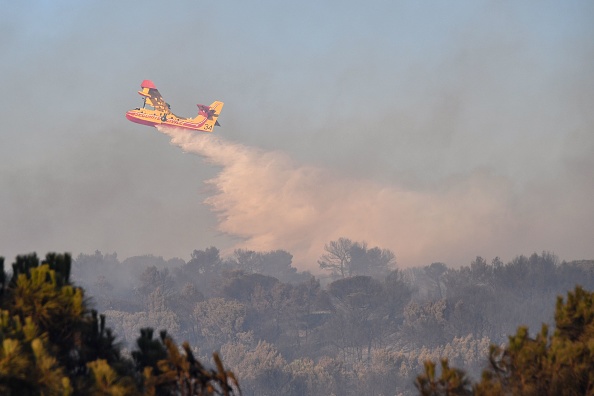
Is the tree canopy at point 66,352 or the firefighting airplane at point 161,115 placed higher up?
the firefighting airplane at point 161,115

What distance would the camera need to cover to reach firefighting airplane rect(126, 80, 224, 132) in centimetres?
13850

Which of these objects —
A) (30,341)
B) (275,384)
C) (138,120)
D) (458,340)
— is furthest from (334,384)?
(30,341)

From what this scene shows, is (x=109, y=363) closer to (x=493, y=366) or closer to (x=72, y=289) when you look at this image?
(x=72, y=289)

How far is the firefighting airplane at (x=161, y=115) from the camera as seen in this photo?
13850cm

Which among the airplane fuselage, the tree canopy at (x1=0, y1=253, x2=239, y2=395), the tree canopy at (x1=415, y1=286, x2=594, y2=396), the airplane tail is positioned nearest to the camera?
the tree canopy at (x1=0, y1=253, x2=239, y2=395)

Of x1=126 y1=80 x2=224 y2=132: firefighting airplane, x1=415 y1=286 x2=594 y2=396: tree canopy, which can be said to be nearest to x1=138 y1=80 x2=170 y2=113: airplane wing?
x1=126 y1=80 x2=224 y2=132: firefighting airplane

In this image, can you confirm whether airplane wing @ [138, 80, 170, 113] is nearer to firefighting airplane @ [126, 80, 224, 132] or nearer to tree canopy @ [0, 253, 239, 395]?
firefighting airplane @ [126, 80, 224, 132]

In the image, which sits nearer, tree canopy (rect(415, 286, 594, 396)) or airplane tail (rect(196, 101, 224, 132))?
tree canopy (rect(415, 286, 594, 396))

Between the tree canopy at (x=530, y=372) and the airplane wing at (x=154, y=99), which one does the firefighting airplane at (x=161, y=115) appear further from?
the tree canopy at (x=530, y=372)

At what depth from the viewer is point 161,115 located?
460 ft

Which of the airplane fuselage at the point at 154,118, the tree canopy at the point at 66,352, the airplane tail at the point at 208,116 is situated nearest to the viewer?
the tree canopy at the point at 66,352

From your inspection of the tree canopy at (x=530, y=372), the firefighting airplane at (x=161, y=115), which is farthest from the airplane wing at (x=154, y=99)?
the tree canopy at (x=530, y=372)

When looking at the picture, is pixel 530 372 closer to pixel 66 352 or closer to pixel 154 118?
pixel 66 352

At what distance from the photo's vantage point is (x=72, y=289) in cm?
3562
